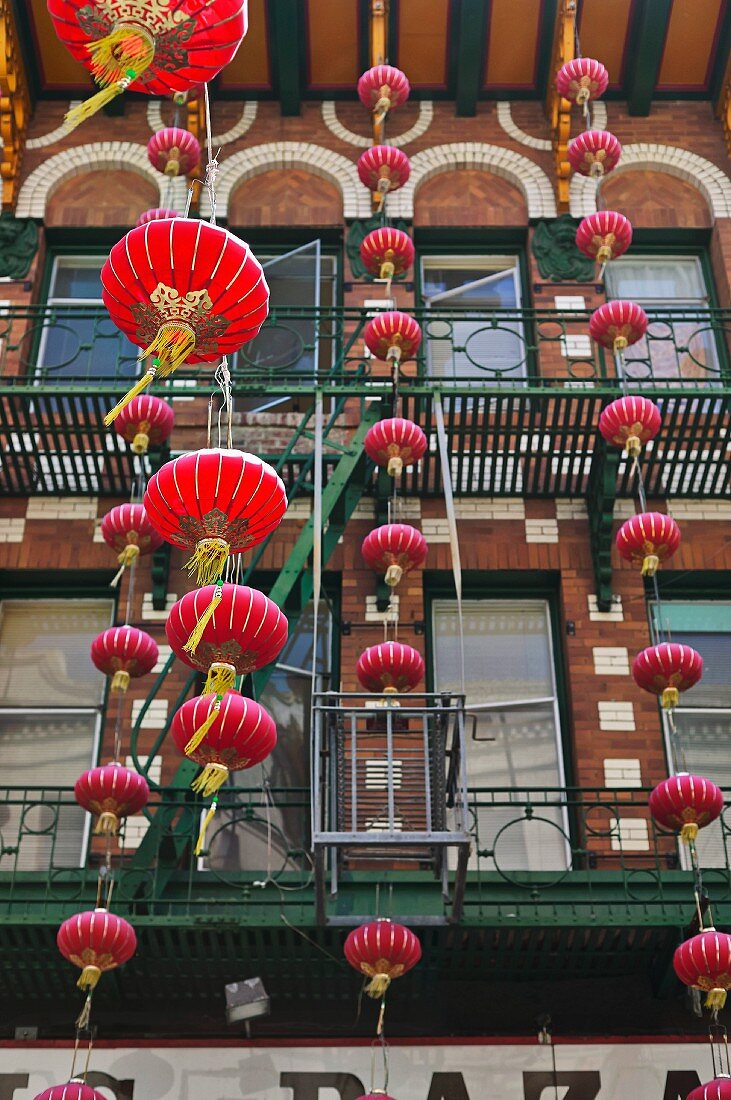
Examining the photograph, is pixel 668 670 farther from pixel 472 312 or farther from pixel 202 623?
pixel 472 312

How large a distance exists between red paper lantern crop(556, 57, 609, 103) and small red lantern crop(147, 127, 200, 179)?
12.5 ft

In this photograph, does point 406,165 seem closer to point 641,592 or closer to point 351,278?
point 351,278

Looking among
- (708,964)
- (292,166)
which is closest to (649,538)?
(708,964)

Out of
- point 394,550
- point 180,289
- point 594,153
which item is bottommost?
point 180,289

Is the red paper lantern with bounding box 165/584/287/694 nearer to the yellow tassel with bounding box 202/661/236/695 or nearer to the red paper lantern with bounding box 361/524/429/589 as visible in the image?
the yellow tassel with bounding box 202/661/236/695

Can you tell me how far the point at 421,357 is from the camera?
13500 millimetres

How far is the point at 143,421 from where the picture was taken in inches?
483

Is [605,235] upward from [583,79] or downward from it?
downward

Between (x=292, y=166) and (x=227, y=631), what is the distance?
27.0 feet

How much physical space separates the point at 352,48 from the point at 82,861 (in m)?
9.45

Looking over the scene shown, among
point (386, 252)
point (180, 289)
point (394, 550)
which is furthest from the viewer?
point (386, 252)

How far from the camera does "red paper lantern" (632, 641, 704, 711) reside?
10961 mm

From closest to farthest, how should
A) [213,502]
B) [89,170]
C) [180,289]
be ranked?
[180,289]
[213,502]
[89,170]

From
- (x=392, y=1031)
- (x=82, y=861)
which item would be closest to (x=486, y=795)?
(x=392, y=1031)
